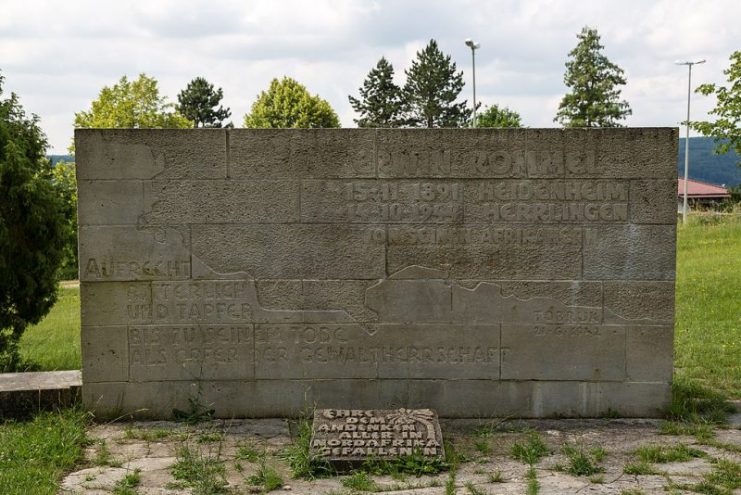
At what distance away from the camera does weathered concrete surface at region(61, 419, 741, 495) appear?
509 cm

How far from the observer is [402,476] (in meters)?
5.22

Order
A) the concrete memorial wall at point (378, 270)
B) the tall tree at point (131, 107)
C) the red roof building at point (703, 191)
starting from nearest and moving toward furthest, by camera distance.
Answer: the concrete memorial wall at point (378, 270) < the tall tree at point (131, 107) < the red roof building at point (703, 191)

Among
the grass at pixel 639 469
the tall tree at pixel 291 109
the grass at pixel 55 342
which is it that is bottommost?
the grass at pixel 55 342

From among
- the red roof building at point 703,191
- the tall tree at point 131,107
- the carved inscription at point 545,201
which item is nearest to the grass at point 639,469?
the carved inscription at point 545,201

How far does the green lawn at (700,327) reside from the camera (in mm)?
8383

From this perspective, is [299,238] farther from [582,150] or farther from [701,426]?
[701,426]

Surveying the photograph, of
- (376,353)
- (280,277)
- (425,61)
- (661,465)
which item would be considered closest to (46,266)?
(280,277)

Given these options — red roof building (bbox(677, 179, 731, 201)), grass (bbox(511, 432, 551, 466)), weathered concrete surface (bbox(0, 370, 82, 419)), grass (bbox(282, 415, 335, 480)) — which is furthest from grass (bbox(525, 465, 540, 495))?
red roof building (bbox(677, 179, 731, 201))

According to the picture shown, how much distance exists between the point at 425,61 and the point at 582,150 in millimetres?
57842

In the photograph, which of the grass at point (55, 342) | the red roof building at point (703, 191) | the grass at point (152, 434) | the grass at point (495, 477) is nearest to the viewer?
the grass at point (495, 477)

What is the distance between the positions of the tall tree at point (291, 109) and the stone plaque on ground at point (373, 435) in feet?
167

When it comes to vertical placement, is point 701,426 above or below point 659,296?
below

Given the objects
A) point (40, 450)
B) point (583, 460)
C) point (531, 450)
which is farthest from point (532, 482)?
point (40, 450)

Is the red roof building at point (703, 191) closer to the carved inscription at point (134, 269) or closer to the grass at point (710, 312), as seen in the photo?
the grass at point (710, 312)
